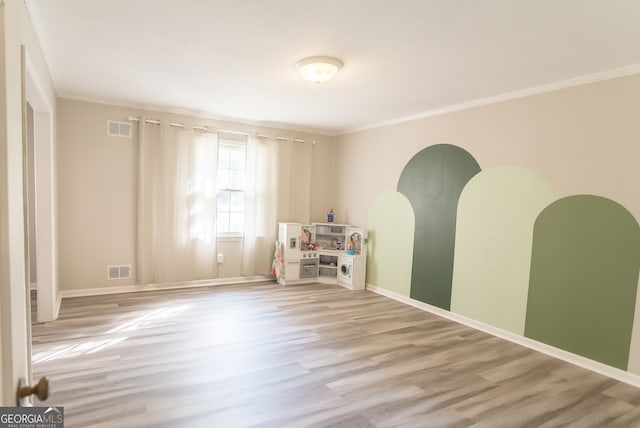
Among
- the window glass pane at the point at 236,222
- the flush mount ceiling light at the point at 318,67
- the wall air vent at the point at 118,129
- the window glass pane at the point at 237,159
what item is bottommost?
the window glass pane at the point at 236,222

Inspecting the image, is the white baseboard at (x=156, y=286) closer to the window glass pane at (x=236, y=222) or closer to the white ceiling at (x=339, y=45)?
the window glass pane at (x=236, y=222)

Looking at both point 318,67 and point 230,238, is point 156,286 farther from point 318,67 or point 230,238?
point 318,67

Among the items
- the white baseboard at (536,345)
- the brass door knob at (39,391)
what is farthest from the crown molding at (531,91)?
the brass door knob at (39,391)

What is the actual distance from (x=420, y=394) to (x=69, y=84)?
15.3 ft

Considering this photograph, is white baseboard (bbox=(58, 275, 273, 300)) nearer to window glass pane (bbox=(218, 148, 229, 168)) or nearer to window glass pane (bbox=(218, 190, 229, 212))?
window glass pane (bbox=(218, 190, 229, 212))

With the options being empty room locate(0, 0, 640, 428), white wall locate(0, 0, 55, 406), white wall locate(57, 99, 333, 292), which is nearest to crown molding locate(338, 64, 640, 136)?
empty room locate(0, 0, 640, 428)

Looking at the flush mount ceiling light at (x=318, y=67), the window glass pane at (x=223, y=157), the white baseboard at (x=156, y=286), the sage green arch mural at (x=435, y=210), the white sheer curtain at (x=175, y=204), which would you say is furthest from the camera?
the window glass pane at (x=223, y=157)

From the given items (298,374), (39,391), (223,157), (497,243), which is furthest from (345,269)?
(39,391)

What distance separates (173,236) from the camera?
4941mm

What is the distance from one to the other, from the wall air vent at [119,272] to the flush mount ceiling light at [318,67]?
11.8 ft

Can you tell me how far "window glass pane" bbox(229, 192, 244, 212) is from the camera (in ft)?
17.9

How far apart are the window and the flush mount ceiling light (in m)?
Result: 2.69

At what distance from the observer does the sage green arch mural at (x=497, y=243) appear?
3.52 m

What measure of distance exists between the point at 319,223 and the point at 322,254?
528 millimetres
